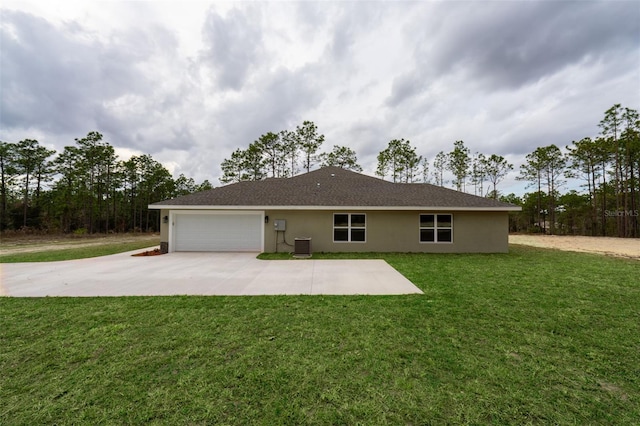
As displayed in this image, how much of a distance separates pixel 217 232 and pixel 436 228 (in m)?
10.4

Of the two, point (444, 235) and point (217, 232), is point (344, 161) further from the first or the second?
point (217, 232)

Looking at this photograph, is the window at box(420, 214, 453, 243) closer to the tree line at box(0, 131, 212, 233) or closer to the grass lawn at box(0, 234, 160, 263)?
the grass lawn at box(0, 234, 160, 263)

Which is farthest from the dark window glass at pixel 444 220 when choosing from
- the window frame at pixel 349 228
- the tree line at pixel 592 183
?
the tree line at pixel 592 183

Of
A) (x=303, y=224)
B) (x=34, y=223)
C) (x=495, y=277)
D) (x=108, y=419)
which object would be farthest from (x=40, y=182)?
(x=495, y=277)

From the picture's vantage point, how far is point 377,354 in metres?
2.77

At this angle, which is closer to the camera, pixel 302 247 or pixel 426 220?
pixel 302 247

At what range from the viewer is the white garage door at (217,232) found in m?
11.6

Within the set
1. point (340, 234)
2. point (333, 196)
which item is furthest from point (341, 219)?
point (333, 196)

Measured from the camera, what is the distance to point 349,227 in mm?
11672

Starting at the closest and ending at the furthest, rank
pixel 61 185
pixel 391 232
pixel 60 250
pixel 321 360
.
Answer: pixel 321 360, pixel 391 232, pixel 60 250, pixel 61 185

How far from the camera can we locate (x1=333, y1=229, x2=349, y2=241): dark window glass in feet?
38.2

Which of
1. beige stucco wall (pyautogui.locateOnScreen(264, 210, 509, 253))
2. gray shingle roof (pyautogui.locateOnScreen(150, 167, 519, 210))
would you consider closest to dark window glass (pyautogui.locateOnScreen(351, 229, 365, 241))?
beige stucco wall (pyautogui.locateOnScreen(264, 210, 509, 253))

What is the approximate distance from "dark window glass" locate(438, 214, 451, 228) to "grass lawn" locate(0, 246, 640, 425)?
23.1 ft

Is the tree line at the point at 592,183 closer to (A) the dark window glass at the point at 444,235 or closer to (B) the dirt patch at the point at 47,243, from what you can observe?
(A) the dark window glass at the point at 444,235
